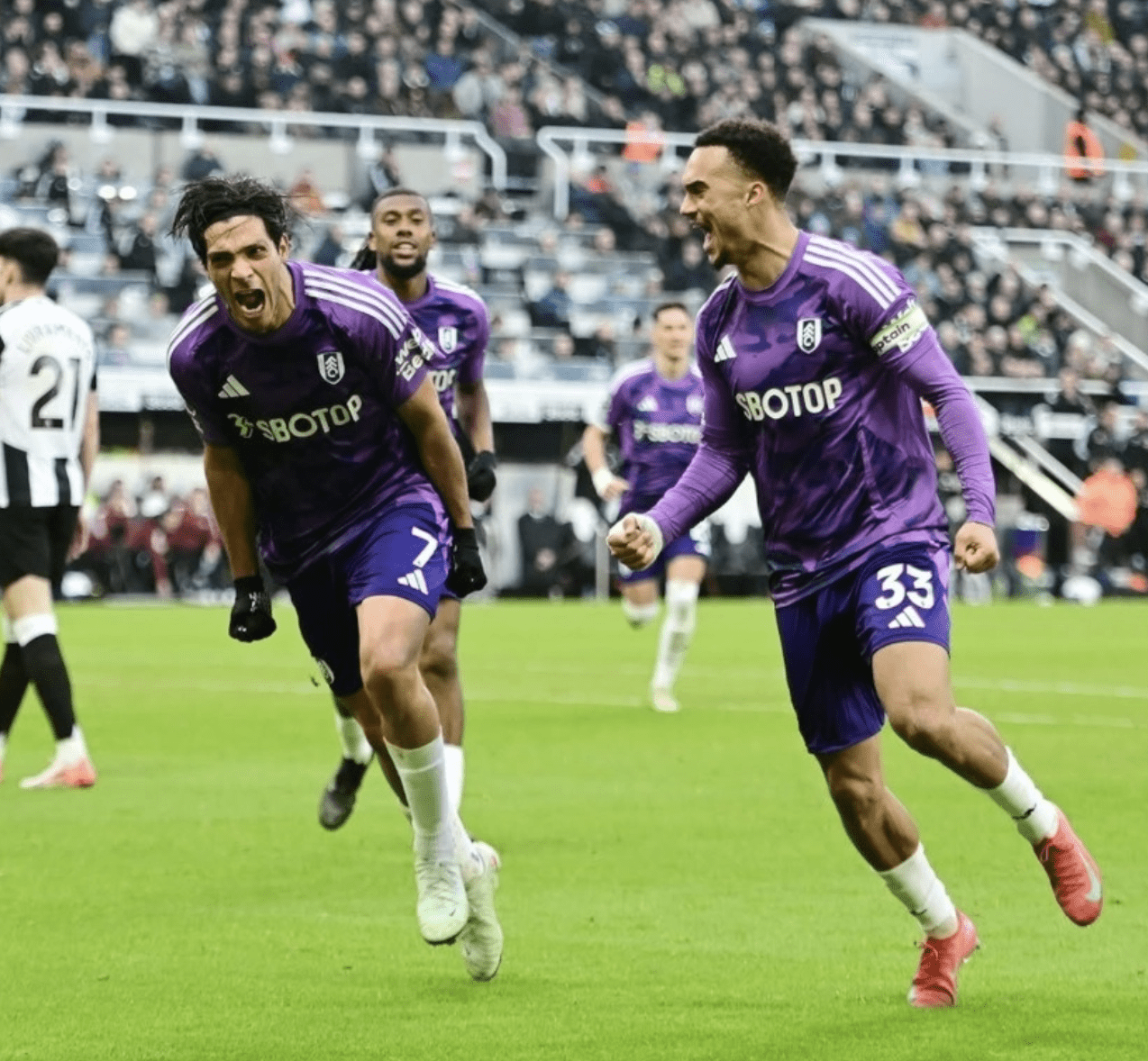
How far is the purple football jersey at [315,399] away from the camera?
6.72m

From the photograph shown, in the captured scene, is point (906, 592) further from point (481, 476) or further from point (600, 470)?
point (600, 470)

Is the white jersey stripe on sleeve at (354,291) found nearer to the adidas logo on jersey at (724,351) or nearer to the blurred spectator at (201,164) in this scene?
the adidas logo on jersey at (724,351)

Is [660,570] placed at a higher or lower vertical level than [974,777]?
lower

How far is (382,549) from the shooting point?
6930mm

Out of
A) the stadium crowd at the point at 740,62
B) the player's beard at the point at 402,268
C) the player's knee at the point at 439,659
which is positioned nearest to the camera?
the player's knee at the point at 439,659

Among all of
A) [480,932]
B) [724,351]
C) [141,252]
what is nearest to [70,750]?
[480,932]

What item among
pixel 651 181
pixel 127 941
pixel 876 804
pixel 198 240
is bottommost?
pixel 651 181

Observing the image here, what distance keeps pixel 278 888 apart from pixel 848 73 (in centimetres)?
4038

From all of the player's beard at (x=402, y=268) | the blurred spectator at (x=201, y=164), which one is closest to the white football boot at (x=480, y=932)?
the player's beard at (x=402, y=268)

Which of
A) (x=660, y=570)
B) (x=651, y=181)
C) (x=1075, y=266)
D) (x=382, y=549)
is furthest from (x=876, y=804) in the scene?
(x=1075, y=266)

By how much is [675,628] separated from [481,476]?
6.57 meters

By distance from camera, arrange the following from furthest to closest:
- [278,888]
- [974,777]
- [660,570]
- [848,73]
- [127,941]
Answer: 1. [848,73]
2. [660,570]
3. [278,888]
4. [127,941]
5. [974,777]

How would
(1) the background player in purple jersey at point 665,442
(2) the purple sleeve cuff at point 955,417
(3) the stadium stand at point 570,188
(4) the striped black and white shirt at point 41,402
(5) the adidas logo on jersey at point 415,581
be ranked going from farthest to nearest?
(3) the stadium stand at point 570,188, (1) the background player in purple jersey at point 665,442, (4) the striped black and white shirt at point 41,402, (5) the adidas logo on jersey at point 415,581, (2) the purple sleeve cuff at point 955,417

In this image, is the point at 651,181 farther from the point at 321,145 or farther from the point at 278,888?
the point at 278,888
